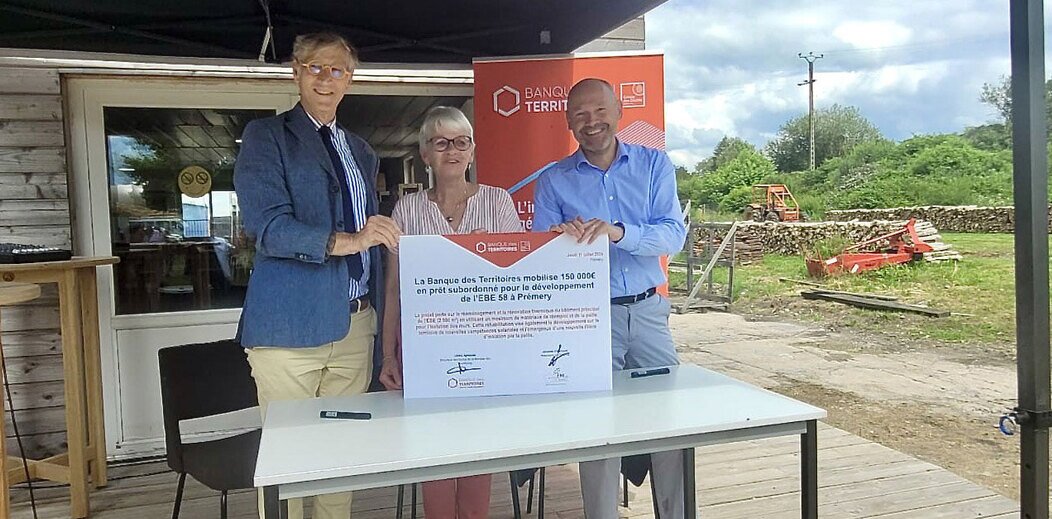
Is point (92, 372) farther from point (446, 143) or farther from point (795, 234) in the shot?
point (795, 234)

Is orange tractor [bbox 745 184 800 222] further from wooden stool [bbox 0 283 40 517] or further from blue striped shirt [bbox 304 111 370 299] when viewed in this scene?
wooden stool [bbox 0 283 40 517]

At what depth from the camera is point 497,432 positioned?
4.90ft

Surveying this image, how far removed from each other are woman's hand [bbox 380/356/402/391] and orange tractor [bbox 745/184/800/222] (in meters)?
16.4

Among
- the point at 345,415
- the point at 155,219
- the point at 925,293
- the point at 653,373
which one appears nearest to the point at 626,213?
the point at 653,373

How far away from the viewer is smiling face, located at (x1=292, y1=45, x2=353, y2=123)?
5.89 ft

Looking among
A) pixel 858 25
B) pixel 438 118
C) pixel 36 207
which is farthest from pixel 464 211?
pixel 858 25

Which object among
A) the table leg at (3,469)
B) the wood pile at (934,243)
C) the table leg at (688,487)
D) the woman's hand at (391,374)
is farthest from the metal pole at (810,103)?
the table leg at (3,469)

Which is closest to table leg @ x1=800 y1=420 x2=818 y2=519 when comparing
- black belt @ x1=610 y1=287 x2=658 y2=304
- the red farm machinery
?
black belt @ x1=610 y1=287 x2=658 y2=304

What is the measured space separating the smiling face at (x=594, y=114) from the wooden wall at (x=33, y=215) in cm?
264

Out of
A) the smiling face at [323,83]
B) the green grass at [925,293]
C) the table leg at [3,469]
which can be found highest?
the smiling face at [323,83]

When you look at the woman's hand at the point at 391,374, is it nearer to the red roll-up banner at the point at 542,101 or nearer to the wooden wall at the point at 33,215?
the red roll-up banner at the point at 542,101

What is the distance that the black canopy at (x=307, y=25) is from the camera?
2.82 metres

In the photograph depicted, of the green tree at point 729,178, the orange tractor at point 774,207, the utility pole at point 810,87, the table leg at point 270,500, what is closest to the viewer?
the table leg at point 270,500

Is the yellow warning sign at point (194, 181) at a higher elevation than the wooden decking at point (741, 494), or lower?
higher
